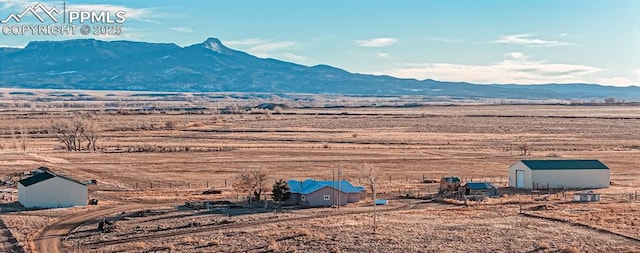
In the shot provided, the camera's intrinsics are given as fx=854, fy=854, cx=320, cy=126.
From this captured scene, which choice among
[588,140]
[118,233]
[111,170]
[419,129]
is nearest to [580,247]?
[118,233]

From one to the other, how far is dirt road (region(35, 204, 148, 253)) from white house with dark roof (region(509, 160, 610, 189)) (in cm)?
2970

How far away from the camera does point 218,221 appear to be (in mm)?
47750

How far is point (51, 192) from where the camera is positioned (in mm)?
55750

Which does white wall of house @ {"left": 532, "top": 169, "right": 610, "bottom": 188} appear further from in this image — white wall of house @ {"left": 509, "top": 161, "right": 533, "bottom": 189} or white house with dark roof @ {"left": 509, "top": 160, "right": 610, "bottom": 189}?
white wall of house @ {"left": 509, "top": 161, "right": 533, "bottom": 189}

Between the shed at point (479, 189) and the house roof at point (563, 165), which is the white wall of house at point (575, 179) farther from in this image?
the shed at point (479, 189)

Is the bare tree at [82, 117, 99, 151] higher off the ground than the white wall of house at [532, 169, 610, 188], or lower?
higher

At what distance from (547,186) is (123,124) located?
107m

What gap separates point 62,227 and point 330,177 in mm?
30160

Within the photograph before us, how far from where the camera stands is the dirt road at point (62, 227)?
40188 mm

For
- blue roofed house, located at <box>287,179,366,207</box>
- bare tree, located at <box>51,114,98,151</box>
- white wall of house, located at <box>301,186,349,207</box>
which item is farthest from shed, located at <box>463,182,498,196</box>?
bare tree, located at <box>51,114,98,151</box>

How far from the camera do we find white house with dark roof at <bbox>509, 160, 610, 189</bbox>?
217 ft

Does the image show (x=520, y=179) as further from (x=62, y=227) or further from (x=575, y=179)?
(x=62, y=227)

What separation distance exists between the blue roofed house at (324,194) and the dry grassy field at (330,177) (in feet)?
4.76

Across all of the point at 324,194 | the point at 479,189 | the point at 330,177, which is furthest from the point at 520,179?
the point at 324,194
